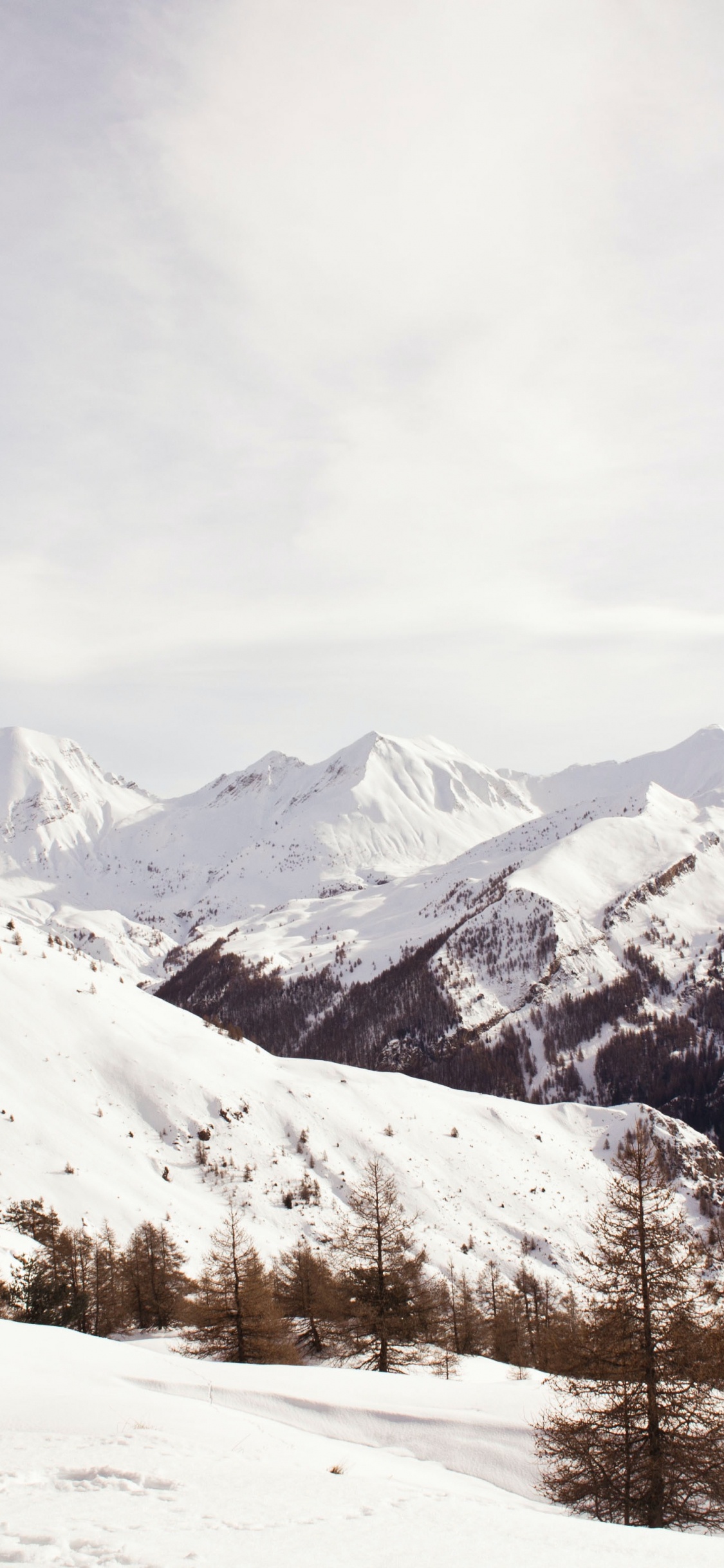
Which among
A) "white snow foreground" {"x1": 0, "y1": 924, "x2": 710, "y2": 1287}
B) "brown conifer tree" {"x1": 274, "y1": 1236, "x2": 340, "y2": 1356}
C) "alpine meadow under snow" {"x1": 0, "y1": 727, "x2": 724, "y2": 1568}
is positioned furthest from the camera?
"white snow foreground" {"x1": 0, "y1": 924, "x2": 710, "y2": 1287}

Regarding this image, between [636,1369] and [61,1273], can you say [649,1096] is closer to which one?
[61,1273]

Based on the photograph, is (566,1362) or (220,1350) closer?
(566,1362)

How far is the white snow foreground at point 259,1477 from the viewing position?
8.75m

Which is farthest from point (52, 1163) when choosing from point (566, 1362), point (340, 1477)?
point (340, 1477)

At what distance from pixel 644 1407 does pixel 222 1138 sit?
194 feet

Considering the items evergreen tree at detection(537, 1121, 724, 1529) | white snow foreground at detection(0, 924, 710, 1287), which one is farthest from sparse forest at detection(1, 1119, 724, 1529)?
white snow foreground at detection(0, 924, 710, 1287)

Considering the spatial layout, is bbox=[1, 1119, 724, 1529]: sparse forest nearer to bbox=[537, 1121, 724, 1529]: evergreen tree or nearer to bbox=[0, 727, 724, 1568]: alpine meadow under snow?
bbox=[537, 1121, 724, 1529]: evergreen tree

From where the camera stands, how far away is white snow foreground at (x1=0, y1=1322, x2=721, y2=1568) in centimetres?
875

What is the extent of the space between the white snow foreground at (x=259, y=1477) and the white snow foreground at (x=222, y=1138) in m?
33.2

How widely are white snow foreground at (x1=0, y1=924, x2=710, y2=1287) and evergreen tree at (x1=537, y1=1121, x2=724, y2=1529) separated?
125 feet

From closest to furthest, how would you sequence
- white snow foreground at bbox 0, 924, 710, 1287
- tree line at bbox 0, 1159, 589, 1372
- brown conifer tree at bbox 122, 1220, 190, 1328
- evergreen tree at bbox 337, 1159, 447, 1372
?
evergreen tree at bbox 337, 1159, 447, 1372 → tree line at bbox 0, 1159, 589, 1372 → brown conifer tree at bbox 122, 1220, 190, 1328 → white snow foreground at bbox 0, 924, 710, 1287

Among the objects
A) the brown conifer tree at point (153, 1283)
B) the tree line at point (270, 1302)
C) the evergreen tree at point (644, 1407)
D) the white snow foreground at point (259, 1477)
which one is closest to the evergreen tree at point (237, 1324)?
the tree line at point (270, 1302)

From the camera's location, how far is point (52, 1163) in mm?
57031

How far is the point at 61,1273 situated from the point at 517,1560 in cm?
3562
